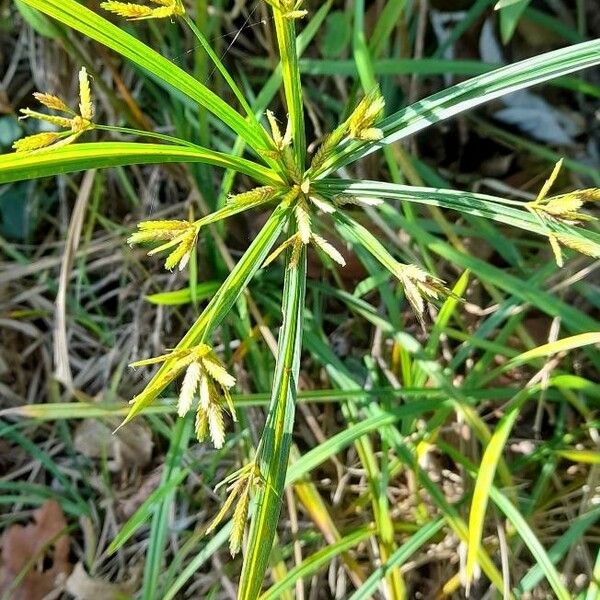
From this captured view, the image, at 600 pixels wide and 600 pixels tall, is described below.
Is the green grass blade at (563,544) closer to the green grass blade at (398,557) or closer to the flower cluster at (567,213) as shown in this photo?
the green grass blade at (398,557)

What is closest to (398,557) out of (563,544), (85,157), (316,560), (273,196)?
(316,560)

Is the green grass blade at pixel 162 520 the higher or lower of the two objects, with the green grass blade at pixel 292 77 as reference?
lower

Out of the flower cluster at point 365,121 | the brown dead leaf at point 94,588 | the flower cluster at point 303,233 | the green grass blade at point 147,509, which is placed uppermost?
the flower cluster at point 365,121

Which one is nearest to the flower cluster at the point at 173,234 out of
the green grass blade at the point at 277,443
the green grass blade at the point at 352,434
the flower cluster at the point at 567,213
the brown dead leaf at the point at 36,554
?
the green grass blade at the point at 277,443

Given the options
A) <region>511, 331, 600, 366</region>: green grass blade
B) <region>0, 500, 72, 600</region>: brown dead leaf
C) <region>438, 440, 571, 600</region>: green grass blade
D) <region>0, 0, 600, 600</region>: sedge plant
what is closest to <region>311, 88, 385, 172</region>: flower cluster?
<region>0, 0, 600, 600</region>: sedge plant

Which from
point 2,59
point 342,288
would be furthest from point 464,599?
point 2,59

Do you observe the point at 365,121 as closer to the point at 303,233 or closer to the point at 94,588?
the point at 303,233
